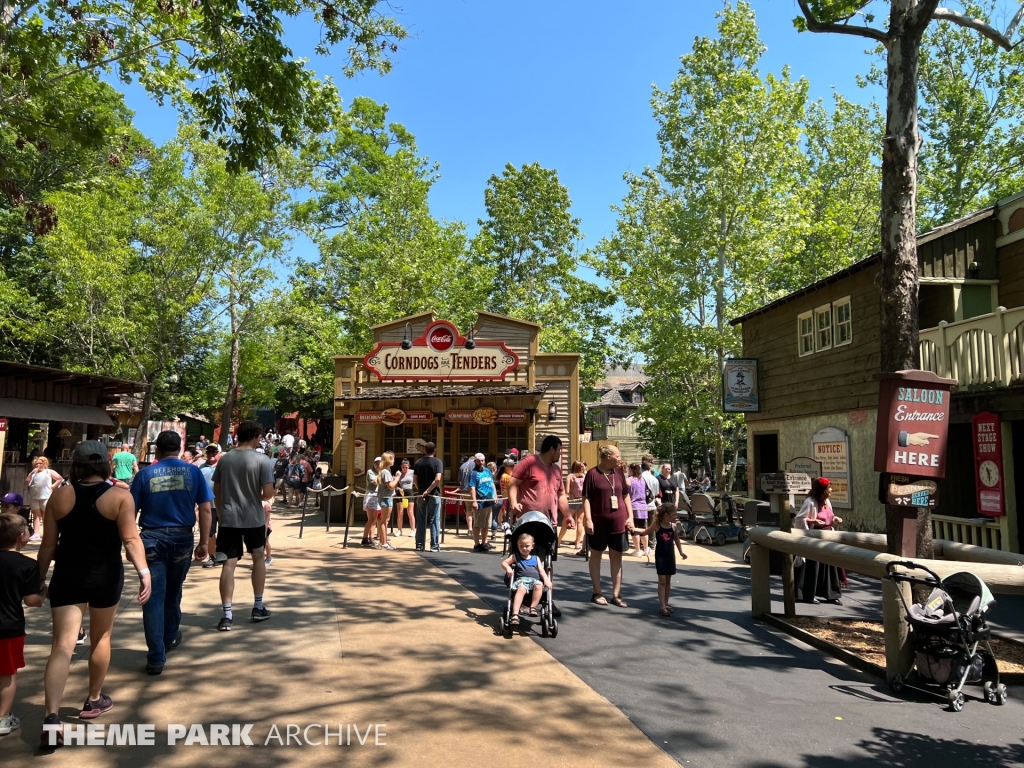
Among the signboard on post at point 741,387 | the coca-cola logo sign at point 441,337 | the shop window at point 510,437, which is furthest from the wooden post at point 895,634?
the coca-cola logo sign at point 441,337

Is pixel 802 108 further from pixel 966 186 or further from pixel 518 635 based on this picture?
pixel 518 635

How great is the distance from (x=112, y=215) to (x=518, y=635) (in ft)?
73.4

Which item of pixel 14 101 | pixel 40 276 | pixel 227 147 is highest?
pixel 40 276

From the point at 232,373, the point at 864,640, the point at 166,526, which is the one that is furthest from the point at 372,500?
the point at 232,373

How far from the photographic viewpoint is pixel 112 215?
2286 cm

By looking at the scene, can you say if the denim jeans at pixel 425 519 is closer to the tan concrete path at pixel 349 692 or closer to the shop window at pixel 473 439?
the tan concrete path at pixel 349 692

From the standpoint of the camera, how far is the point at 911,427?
608 centimetres

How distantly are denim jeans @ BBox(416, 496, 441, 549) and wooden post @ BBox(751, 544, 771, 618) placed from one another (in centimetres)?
585

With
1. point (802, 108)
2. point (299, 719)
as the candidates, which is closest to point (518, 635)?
point (299, 719)

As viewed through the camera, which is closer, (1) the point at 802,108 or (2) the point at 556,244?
(1) the point at 802,108

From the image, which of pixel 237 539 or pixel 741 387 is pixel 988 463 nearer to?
pixel 741 387

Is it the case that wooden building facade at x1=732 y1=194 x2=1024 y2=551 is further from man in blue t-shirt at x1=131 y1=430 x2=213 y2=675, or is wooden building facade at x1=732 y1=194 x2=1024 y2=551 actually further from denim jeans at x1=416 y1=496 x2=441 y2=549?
man in blue t-shirt at x1=131 y1=430 x2=213 y2=675

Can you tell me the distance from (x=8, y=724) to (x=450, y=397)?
569 inches

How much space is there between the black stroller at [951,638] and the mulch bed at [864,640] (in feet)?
2.37
